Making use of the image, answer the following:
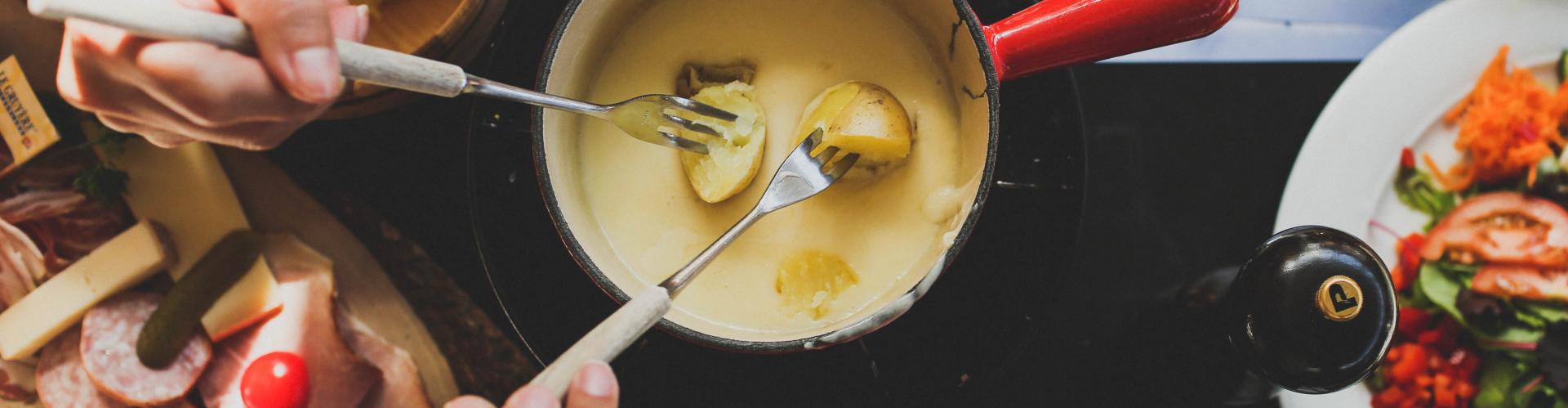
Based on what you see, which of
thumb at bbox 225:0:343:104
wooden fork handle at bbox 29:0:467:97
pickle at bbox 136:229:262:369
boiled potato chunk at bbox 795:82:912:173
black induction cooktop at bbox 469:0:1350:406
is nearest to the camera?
wooden fork handle at bbox 29:0:467:97

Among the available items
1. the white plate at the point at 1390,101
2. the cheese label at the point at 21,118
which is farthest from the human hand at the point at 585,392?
the white plate at the point at 1390,101

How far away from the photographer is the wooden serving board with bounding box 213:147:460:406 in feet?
3.75

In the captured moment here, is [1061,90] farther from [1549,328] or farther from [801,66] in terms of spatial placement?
[1549,328]

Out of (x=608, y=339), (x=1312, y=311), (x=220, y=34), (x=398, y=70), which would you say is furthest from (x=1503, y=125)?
(x=220, y=34)

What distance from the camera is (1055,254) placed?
3.14 feet

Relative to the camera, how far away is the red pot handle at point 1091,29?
71cm

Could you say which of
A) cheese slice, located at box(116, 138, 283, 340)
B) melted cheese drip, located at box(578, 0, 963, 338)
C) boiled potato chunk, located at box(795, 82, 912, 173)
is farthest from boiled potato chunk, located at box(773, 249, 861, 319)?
cheese slice, located at box(116, 138, 283, 340)

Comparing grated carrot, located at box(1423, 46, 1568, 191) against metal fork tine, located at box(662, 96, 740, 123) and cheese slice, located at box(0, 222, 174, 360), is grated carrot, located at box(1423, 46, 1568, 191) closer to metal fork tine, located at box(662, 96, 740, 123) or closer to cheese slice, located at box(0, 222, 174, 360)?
metal fork tine, located at box(662, 96, 740, 123)

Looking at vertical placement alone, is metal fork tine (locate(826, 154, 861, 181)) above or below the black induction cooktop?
→ above

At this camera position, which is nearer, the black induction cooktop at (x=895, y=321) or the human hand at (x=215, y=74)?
the human hand at (x=215, y=74)

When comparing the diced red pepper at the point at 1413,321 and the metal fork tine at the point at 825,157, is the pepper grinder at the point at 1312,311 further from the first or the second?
the metal fork tine at the point at 825,157

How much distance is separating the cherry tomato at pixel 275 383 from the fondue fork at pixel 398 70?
55cm

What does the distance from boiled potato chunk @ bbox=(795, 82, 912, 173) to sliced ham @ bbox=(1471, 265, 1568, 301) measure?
832 mm

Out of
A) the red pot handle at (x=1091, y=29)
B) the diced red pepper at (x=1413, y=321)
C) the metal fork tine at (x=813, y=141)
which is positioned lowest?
the diced red pepper at (x=1413, y=321)
